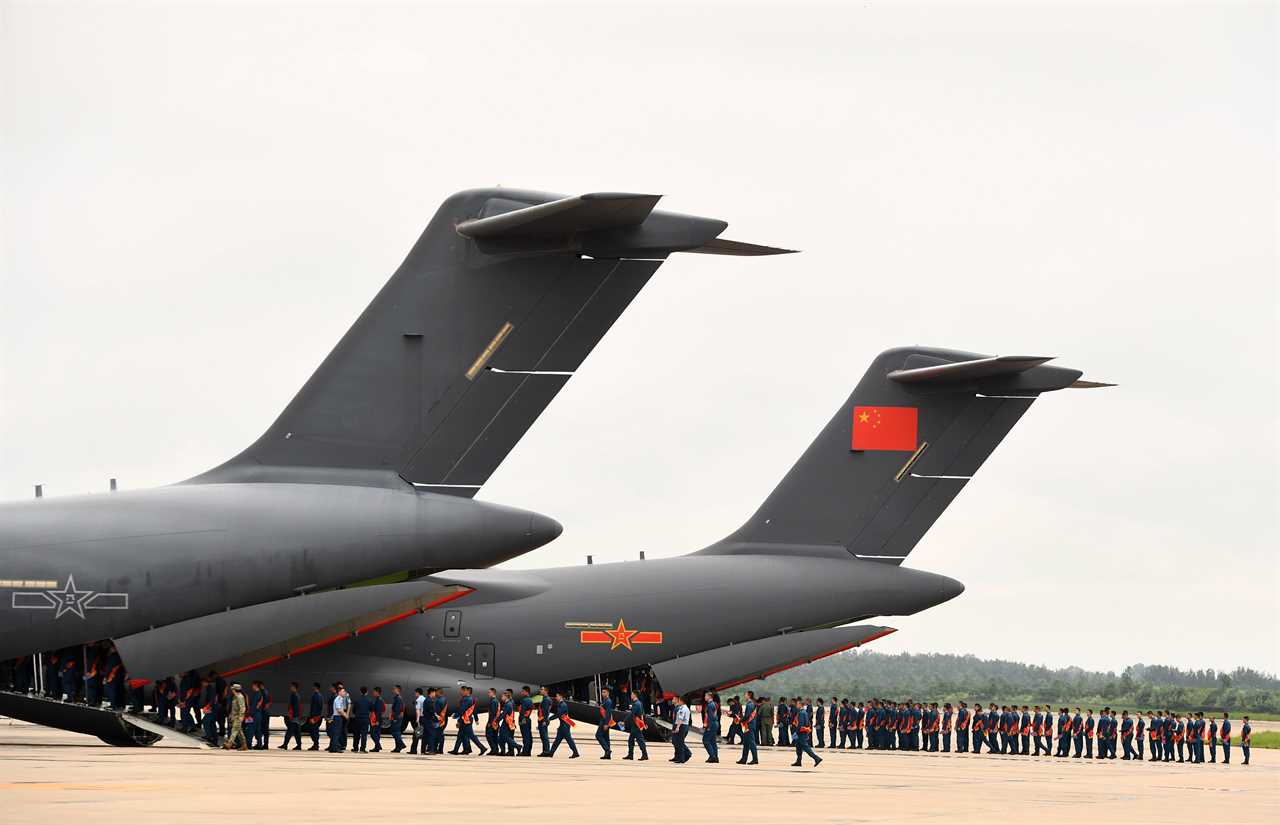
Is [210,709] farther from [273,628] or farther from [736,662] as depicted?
[736,662]

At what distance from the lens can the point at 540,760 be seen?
24453mm

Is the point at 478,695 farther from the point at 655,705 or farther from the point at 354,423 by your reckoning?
the point at 354,423

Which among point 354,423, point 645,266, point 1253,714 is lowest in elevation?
point 1253,714

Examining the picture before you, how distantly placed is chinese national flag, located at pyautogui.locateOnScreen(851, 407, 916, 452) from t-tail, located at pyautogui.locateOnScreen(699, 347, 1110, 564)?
0.7 inches

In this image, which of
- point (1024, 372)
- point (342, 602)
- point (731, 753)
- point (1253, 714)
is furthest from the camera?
point (1253, 714)

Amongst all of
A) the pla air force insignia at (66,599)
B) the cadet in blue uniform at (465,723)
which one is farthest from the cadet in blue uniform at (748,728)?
the pla air force insignia at (66,599)

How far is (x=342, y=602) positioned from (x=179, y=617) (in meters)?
2.53

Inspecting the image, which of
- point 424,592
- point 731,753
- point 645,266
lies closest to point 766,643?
point 731,753

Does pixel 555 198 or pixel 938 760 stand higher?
pixel 555 198

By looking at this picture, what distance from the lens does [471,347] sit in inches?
851

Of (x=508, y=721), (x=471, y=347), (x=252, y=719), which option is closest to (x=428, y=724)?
(x=508, y=721)

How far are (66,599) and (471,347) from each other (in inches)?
223

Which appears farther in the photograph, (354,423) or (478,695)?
(478,695)

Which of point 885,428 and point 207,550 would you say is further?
point 885,428
